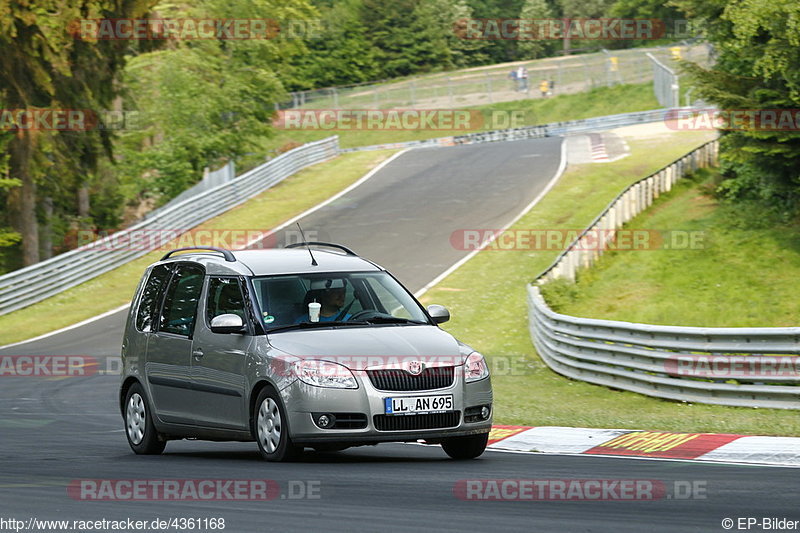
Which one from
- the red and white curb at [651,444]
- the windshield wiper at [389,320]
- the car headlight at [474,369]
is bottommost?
the red and white curb at [651,444]

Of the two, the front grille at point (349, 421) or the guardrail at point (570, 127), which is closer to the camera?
the front grille at point (349, 421)

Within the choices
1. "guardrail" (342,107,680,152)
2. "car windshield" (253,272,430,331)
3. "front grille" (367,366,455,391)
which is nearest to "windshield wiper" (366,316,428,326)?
"car windshield" (253,272,430,331)

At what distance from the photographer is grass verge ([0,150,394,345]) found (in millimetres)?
30062

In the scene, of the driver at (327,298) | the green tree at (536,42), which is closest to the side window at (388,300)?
the driver at (327,298)

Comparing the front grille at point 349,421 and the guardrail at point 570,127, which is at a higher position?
the front grille at point 349,421

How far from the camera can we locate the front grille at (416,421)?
9484 mm

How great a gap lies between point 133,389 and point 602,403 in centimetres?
716

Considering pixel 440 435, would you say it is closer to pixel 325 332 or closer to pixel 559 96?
pixel 325 332

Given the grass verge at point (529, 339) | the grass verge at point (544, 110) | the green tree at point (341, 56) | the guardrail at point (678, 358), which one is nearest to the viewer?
the grass verge at point (529, 339)

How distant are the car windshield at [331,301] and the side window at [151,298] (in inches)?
65.6

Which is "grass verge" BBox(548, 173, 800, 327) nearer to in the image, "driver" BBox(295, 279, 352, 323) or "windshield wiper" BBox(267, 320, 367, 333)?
"driver" BBox(295, 279, 352, 323)

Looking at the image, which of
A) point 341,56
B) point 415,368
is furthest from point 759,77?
point 341,56

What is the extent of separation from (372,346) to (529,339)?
1527cm

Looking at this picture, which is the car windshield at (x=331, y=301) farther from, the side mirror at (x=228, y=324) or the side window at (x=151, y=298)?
the side window at (x=151, y=298)
